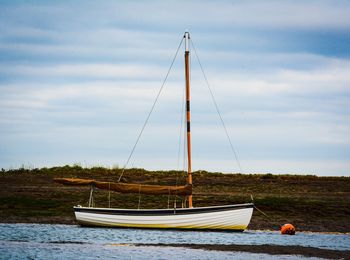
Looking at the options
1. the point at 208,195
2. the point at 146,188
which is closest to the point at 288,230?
the point at 146,188

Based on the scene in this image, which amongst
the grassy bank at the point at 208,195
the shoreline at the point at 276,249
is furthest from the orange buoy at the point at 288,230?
the shoreline at the point at 276,249

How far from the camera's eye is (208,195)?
57.2 meters

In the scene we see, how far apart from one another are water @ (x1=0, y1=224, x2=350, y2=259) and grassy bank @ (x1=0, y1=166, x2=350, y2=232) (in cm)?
366

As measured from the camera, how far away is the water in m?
32.3

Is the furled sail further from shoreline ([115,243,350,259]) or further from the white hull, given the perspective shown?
shoreline ([115,243,350,259])

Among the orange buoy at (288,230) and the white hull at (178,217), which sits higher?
the white hull at (178,217)

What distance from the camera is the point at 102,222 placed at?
148 feet

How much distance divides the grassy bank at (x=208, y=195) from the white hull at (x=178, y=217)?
1.26 meters

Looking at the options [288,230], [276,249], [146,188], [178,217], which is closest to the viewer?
[276,249]

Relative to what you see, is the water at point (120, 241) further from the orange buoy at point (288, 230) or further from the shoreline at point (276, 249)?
the shoreline at point (276, 249)

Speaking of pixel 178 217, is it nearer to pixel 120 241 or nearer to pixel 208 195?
pixel 120 241

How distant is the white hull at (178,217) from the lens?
43.3m

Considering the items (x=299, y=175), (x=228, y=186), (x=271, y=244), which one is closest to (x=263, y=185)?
(x=228, y=186)

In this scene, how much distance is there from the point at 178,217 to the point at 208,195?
45.2ft
